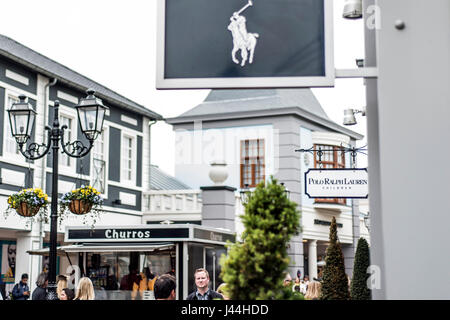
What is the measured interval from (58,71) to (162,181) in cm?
829

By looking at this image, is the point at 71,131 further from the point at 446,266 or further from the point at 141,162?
the point at 446,266

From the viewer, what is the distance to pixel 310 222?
90.9 ft

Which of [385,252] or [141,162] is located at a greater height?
[141,162]

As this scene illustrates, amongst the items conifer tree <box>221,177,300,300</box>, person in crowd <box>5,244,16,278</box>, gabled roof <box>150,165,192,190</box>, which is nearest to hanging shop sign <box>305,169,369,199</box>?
conifer tree <box>221,177,300,300</box>

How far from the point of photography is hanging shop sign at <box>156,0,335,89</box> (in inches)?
158

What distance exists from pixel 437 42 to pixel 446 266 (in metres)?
1.30

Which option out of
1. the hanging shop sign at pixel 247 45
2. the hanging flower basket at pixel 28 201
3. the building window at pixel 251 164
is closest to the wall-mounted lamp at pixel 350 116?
the hanging flower basket at pixel 28 201

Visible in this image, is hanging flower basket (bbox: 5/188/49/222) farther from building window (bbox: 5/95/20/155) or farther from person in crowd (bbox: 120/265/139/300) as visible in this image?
building window (bbox: 5/95/20/155)

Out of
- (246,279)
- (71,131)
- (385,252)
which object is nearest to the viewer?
(246,279)

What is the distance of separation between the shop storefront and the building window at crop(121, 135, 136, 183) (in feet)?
22.7

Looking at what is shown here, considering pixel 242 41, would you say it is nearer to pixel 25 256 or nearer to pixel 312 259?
pixel 25 256

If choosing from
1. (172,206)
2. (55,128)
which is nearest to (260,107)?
(172,206)

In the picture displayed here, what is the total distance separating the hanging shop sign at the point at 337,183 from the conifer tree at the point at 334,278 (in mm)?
3353

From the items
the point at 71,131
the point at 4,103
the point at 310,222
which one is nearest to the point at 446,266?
the point at 4,103
